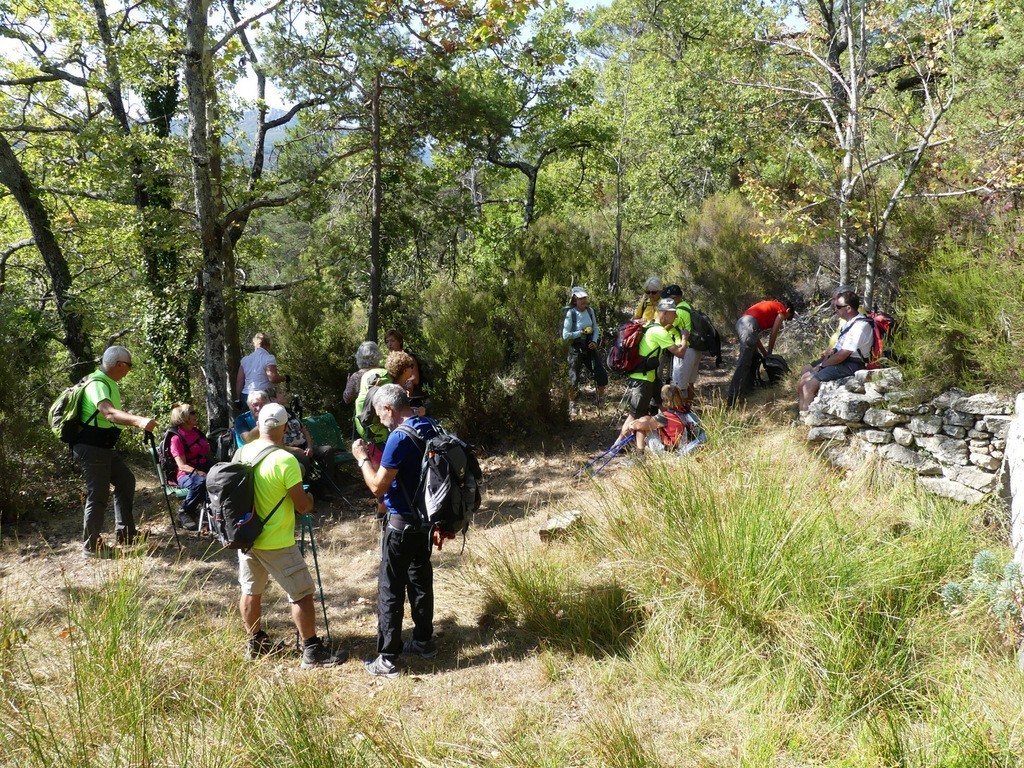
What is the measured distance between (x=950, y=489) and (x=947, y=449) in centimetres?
31

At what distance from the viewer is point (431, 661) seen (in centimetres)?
410

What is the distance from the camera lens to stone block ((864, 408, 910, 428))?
559cm

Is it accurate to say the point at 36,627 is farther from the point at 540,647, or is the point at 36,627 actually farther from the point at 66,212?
the point at 66,212

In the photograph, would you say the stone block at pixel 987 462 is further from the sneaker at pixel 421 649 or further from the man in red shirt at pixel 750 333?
the sneaker at pixel 421 649

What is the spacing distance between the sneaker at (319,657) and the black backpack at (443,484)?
107 cm

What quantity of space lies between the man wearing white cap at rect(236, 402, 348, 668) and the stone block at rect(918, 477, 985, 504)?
180 inches

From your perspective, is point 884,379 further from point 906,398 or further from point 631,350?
point 631,350

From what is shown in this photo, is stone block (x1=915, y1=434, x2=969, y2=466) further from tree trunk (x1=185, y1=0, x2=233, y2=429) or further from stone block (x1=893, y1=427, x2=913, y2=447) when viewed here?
tree trunk (x1=185, y1=0, x2=233, y2=429)

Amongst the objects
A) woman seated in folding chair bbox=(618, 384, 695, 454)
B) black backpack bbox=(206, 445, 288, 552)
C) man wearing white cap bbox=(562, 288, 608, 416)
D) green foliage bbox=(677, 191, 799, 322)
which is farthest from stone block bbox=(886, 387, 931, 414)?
green foliage bbox=(677, 191, 799, 322)

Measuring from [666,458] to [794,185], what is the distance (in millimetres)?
5917

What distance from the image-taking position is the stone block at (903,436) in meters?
5.53

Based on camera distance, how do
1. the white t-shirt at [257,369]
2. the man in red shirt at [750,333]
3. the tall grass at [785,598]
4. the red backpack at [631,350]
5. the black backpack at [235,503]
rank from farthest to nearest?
the man in red shirt at [750,333]
the white t-shirt at [257,369]
the red backpack at [631,350]
the black backpack at [235,503]
the tall grass at [785,598]

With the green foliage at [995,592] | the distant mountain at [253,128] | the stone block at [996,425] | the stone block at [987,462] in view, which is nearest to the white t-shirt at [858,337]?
the stone block at [996,425]

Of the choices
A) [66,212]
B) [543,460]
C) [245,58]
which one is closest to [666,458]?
[543,460]
